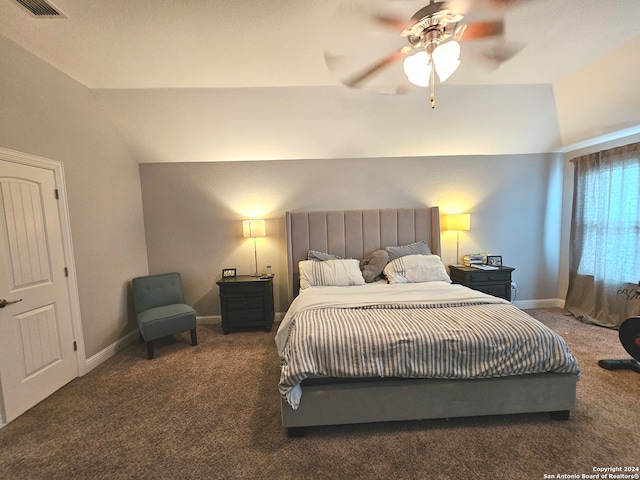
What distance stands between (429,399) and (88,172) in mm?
3880

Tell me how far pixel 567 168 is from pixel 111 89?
6.11m

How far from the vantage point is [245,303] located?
3.56 m

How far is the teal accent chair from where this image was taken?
2.93m

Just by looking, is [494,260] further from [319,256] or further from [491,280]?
[319,256]

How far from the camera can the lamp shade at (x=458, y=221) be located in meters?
3.77

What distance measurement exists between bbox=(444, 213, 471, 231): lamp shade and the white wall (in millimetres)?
4410

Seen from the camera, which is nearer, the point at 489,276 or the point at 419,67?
the point at 419,67

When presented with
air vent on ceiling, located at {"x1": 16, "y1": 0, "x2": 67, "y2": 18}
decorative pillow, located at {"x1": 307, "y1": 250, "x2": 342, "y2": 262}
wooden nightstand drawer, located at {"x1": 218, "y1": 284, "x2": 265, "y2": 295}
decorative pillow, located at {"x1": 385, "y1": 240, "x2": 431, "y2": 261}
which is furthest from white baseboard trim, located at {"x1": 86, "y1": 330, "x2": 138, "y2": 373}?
decorative pillow, located at {"x1": 385, "y1": 240, "x2": 431, "y2": 261}

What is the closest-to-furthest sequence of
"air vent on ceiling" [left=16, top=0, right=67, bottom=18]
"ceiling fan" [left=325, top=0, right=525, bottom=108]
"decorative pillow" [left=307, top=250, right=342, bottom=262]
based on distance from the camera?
"ceiling fan" [left=325, top=0, right=525, bottom=108] → "air vent on ceiling" [left=16, top=0, right=67, bottom=18] → "decorative pillow" [left=307, top=250, right=342, bottom=262]

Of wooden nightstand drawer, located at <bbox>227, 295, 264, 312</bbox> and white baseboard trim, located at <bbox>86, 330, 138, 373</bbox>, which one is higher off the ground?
wooden nightstand drawer, located at <bbox>227, 295, 264, 312</bbox>

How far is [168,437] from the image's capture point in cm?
185

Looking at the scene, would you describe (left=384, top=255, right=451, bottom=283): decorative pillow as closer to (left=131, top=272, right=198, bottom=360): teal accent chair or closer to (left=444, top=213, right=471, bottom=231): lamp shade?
(left=444, top=213, right=471, bottom=231): lamp shade

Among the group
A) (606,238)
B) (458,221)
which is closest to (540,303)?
(606,238)

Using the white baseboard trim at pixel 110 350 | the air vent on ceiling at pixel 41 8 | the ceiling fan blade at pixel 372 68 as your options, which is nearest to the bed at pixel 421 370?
the ceiling fan blade at pixel 372 68
